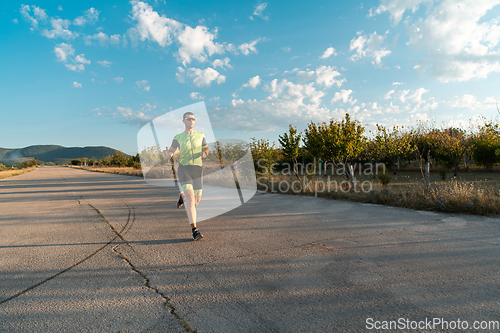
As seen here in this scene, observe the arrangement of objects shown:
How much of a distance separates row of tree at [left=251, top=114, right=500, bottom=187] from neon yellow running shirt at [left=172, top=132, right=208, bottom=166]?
7874mm

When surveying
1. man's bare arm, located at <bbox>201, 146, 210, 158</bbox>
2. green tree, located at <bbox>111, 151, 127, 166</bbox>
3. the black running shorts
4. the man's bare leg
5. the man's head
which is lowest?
the man's bare leg

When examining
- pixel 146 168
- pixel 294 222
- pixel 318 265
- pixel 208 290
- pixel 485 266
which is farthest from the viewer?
pixel 146 168

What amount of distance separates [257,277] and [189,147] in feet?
8.99

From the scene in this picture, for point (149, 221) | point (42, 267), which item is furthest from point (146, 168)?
point (42, 267)

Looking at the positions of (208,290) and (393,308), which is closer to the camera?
(393,308)

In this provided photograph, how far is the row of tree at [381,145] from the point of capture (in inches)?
574

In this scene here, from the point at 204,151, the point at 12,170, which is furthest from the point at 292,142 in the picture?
the point at 12,170

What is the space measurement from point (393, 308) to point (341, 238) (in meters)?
2.21

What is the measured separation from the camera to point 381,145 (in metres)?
36.7

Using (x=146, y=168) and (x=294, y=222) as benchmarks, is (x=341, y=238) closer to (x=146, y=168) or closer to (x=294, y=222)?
(x=294, y=222)

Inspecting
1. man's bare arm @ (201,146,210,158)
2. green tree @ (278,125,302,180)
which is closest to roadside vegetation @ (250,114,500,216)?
green tree @ (278,125,302,180)

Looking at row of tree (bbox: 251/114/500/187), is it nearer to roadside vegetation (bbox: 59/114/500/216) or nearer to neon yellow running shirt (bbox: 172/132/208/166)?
roadside vegetation (bbox: 59/114/500/216)

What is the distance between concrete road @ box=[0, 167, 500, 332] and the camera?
2.20 metres

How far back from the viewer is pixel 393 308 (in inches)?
91.0
